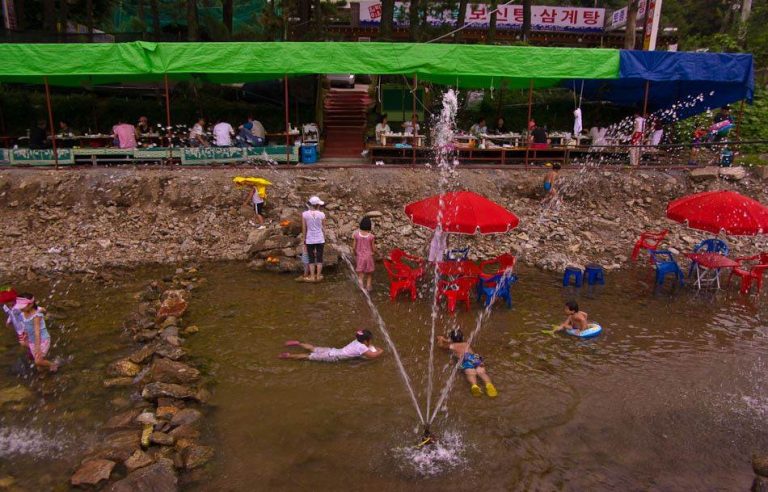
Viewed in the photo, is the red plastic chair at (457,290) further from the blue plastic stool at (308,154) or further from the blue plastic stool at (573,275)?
the blue plastic stool at (308,154)

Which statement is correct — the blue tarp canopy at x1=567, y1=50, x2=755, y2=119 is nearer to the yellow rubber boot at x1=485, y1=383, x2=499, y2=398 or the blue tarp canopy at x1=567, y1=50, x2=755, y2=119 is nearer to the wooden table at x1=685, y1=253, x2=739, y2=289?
the wooden table at x1=685, y1=253, x2=739, y2=289

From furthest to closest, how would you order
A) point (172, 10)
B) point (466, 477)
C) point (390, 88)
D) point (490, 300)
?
point (172, 10)
point (390, 88)
point (490, 300)
point (466, 477)

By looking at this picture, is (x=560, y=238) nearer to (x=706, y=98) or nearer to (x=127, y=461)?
(x=706, y=98)

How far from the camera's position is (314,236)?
11148mm

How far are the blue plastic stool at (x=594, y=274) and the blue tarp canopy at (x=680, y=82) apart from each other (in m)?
6.99

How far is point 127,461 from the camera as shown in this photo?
19.6ft

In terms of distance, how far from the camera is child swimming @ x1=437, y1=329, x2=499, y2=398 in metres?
7.53

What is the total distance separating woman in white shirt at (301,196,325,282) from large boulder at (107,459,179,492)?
6021 mm

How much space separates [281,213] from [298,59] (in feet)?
14.5

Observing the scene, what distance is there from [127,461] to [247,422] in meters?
1.41

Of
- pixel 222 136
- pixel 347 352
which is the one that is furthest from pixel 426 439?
pixel 222 136

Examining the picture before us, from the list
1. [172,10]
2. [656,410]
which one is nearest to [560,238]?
[656,410]

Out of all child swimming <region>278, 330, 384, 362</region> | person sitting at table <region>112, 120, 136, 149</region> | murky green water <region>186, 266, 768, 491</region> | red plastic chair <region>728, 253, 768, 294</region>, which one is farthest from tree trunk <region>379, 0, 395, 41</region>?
child swimming <region>278, 330, 384, 362</region>

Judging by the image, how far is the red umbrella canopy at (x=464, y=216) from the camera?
947 centimetres
